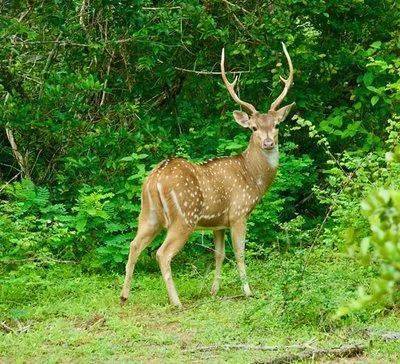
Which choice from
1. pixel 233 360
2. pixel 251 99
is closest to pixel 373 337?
pixel 233 360

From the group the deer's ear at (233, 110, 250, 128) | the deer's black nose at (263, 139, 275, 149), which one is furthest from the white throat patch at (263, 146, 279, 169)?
the deer's ear at (233, 110, 250, 128)

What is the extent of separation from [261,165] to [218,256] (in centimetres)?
110

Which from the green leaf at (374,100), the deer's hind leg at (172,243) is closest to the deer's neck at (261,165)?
the deer's hind leg at (172,243)

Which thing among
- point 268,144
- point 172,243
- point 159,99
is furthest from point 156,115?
point 172,243

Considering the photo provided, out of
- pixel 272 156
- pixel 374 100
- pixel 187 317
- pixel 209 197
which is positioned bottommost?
pixel 187 317

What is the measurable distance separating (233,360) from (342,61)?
20.2 ft

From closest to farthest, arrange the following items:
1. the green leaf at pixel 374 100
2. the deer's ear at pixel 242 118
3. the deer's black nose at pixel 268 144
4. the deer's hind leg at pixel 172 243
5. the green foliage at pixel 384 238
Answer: the green foliage at pixel 384 238, the deer's hind leg at pixel 172 243, the deer's black nose at pixel 268 144, the deer's ear at pixel 242 118, the green leaf at pixel 374 100

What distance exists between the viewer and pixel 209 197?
30.7ft

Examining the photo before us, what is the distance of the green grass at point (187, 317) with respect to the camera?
684 centimetres

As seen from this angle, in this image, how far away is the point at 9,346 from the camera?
23.9 ft

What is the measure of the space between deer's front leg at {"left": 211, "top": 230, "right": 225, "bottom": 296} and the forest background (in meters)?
0.16

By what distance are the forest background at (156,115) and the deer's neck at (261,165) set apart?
2.14 feet

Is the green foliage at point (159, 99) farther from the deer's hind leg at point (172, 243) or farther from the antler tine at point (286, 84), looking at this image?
the deer's hind leg at point (172, 243)

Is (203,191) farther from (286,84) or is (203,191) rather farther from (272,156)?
(286,84)
